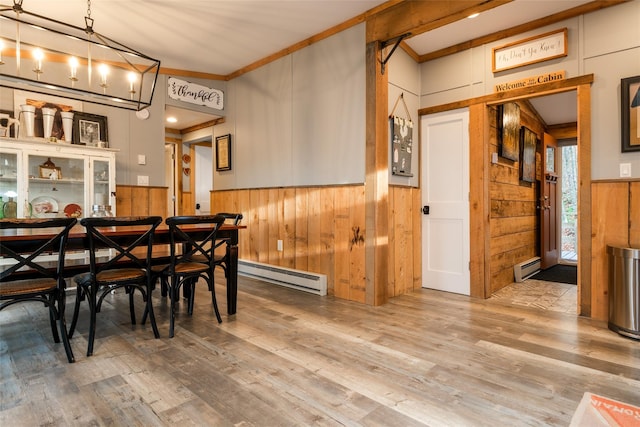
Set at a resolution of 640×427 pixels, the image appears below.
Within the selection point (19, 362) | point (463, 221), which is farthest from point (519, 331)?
point (19, 362)

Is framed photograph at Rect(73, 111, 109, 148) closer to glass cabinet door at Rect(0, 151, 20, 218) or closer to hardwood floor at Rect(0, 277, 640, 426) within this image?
glass cabinet door at Rect(0, 151, 20, 218)

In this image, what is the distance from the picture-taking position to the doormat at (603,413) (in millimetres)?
1559

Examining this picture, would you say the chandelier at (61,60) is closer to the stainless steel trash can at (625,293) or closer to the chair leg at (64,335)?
the chair leg at (64,335)

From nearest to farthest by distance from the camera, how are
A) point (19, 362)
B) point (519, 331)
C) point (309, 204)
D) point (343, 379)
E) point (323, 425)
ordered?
1. point (323, 425)
2. point (343, 379)
3. point (19, 362)
4. point (519, 331)
5. point (309, 204)

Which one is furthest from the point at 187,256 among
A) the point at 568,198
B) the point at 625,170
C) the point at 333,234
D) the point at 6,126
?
the point at 568,198

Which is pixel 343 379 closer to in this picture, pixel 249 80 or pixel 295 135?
pixel 295 135

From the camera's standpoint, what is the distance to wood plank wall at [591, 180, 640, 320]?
2826 mm

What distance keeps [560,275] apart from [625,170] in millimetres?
2614

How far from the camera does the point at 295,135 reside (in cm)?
418

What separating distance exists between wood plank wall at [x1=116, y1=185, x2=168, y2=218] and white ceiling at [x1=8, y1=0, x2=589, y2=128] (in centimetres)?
161

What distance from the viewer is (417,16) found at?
2953 millimetres

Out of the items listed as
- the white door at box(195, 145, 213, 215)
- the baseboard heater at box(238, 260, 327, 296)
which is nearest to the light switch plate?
the baseboard heater at box(238, 260, 327, 296)

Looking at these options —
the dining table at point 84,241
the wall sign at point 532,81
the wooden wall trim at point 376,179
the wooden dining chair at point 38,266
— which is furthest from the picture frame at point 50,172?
the wall sign at point 532,81

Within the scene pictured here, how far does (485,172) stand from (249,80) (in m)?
3.20
